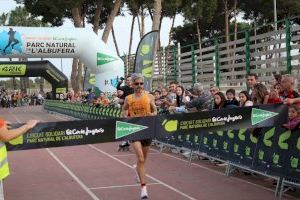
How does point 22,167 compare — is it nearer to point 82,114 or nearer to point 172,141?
point 172,141

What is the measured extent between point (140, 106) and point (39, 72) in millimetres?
26035

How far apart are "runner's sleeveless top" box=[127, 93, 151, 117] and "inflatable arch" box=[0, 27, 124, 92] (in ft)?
50.4

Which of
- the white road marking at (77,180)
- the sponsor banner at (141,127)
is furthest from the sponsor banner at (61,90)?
the sponsor banner at (141,127)

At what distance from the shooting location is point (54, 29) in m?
23.1

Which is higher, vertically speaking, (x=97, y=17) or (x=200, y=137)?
(x=97, y=17)

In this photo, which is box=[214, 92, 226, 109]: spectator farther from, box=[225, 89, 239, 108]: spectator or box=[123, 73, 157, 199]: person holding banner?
box=[123, 73, 157, 199]: person holding banner

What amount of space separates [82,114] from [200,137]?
1471 cm

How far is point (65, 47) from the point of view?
918 inches

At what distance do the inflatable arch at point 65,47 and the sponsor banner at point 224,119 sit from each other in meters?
16.3

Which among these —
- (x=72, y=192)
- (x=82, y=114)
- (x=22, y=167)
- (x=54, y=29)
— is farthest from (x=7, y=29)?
(x=72, y=192)

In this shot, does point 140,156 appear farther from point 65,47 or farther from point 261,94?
point 65,47

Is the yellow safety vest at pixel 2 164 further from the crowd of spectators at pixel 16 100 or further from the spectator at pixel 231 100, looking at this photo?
the crowd of spectators at pixel 16 100

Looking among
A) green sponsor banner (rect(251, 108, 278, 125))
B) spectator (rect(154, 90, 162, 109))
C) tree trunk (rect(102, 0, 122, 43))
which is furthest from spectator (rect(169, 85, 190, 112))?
tree trunk (rect(102, 0, 122, 43))

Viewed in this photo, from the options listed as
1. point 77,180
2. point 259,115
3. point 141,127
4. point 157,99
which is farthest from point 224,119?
point 157,99
